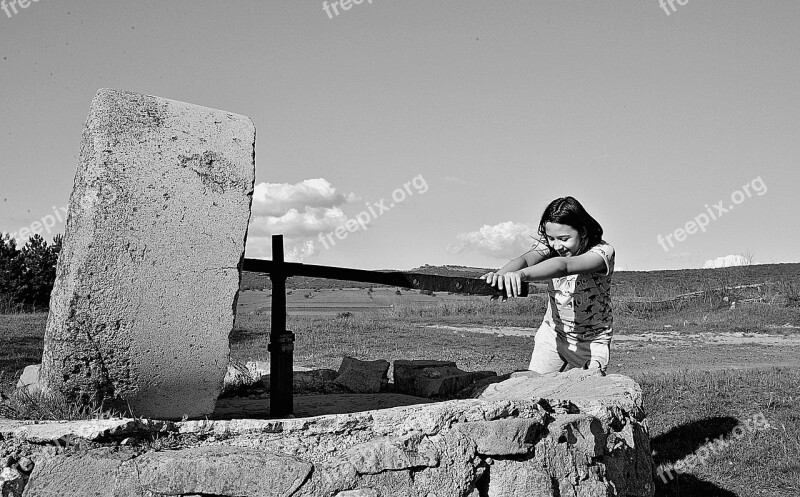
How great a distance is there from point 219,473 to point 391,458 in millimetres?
624

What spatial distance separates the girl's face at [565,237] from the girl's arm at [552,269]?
0.61 ft

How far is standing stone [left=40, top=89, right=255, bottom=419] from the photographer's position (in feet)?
9.46

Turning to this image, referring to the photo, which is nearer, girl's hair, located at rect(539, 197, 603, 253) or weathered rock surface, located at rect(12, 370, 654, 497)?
weathered rock surface, located at rect(12, 370, 654, 497)

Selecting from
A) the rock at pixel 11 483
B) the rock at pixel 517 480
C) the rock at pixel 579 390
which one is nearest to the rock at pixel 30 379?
the rock at pixel 11 483

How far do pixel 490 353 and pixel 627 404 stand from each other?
7.47m

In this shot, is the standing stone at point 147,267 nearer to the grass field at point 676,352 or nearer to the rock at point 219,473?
the rock at point 219,473

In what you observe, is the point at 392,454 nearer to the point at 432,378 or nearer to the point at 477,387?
the point at 477,387

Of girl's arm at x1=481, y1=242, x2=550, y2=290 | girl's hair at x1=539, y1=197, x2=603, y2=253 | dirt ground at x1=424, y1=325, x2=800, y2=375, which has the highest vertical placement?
girl's hair at x1=539, y1=197, x2=603, y2=253

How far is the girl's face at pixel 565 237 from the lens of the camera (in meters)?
4.15

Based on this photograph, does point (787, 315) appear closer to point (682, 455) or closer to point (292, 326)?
point (292, 326)

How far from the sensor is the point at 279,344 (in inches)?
147

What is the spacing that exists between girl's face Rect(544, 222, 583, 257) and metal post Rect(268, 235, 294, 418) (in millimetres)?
1531

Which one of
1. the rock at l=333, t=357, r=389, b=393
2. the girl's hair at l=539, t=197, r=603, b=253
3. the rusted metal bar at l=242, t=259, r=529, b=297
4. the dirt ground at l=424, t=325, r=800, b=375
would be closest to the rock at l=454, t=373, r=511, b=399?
the rusted metal bar at l=242, t=259, r=529, b=297

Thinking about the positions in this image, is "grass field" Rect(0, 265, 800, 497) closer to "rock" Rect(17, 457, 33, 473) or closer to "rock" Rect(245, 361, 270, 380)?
"rock" Rect(245, 361, 270, 380)
